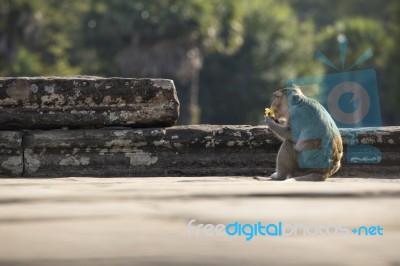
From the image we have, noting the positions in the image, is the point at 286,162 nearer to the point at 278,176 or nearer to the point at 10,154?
→ the point at 278,176

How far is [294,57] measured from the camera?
149 feet

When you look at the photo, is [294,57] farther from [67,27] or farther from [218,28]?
[67,27]

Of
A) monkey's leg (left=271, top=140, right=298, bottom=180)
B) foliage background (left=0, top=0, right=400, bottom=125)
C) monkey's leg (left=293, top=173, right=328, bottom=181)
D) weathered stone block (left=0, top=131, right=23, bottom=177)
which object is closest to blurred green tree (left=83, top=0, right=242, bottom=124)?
foliage background (left=0, top=0, right=400, bottom=125)

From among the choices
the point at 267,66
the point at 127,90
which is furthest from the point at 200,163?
the point at 267,66

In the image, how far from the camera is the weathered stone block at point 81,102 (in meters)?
6.39

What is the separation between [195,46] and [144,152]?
3127cm

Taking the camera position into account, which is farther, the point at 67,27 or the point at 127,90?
the point at 67,27

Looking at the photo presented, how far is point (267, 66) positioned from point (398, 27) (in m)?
6.84

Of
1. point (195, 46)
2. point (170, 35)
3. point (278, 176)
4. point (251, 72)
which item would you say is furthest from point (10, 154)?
point (251, 72)

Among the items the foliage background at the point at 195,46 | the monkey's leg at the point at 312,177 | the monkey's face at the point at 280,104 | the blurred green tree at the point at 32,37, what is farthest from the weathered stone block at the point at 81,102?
the foliage background at the point at 195,46

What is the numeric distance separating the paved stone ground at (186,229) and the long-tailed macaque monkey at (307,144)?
3096 mm

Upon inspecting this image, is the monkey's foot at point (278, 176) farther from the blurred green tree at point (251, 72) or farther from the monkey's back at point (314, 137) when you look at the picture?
the blurred green tree at point (251, 72)

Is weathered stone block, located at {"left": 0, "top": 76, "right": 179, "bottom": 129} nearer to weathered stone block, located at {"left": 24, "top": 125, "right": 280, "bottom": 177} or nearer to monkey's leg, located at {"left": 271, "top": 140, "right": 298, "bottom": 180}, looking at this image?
weathered stone block, located at {"left": 24, "top": 125, "right": 280, "bottom": 177}

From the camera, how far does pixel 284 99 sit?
21.3ft
